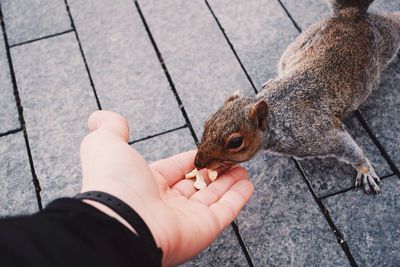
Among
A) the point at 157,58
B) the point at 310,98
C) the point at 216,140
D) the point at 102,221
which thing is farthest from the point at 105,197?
the point at 157,58

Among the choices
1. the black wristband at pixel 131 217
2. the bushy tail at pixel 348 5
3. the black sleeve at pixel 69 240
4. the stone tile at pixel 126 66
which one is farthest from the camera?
the stone tile at pixel 126 66

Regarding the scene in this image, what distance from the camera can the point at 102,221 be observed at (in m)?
1.04

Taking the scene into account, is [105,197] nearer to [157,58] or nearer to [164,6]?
[157,58]

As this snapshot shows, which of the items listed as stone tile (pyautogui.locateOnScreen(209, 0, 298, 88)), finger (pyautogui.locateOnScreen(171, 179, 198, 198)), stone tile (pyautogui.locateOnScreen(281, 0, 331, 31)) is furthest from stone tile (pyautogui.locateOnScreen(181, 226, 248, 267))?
stone tile (pyautogui.locateOnScreen(281, 0, 331, 31))

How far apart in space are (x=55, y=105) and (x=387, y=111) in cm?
150

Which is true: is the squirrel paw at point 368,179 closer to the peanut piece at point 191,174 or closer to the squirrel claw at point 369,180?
the squirrel claw at point 369,180

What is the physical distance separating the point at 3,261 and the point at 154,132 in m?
1.25

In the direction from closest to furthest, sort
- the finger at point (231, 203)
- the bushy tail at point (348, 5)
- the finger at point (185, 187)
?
the finger at point (231, 203) → the finger at point (185, 187) → the bushy tail at point (348, 5)

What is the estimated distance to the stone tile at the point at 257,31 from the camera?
2.20m

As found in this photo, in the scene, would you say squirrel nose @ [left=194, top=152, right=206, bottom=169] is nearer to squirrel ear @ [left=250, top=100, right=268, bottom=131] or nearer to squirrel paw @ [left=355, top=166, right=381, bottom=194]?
squirrel ear @ [left=250, top=100, right=268, bottom=131]

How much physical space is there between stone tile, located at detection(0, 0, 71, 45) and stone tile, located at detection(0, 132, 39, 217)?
0.62m

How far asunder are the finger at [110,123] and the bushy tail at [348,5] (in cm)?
103

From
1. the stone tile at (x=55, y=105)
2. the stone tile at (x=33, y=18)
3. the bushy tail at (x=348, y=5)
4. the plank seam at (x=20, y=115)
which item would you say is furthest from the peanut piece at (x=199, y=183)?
the stone tile at (x=33, y=18)

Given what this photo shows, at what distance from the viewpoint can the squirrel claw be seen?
1.78 metres
